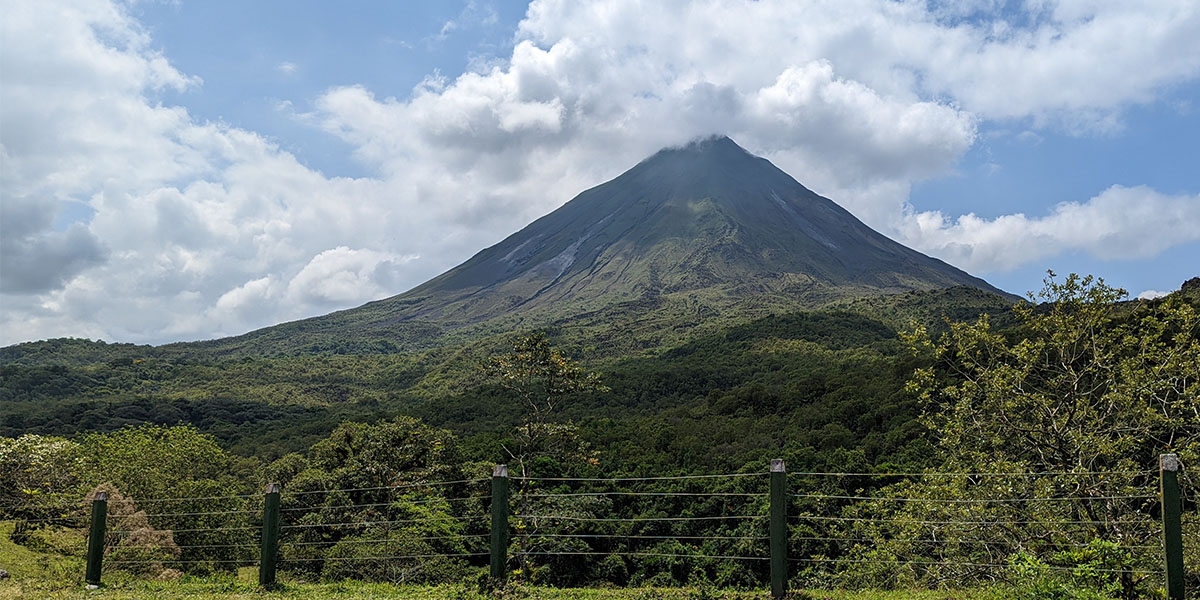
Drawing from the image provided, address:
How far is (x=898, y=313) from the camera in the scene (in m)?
93.9

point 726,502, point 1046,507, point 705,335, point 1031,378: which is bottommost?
point 726,502

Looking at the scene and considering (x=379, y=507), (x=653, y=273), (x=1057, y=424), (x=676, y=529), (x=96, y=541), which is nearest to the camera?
(x=96, y=541)

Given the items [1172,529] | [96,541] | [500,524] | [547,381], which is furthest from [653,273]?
[1172,529]

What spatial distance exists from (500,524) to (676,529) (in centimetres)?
2491

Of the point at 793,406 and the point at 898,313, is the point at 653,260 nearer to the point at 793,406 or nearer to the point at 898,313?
the point at 898,313

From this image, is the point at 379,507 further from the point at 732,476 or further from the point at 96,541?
the point at 732,476

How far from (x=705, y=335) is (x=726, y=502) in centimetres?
6816

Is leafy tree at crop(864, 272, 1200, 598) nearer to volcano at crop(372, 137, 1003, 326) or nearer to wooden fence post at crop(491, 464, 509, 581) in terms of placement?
wooden fence post at crop(491, 464, 509, 581)

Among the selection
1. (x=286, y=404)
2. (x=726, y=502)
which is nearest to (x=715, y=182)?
(x=286, y=404)

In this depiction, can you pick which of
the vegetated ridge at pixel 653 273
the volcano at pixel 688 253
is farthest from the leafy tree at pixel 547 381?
the volcano at pixel 688 253

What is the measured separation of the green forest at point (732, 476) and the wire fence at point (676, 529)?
0.07 m

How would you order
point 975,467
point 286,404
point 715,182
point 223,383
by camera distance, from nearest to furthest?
point 975,467, point 286,404, point 223,383, point 715,182

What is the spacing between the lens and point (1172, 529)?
473 cm

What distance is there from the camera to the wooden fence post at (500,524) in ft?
19.0
